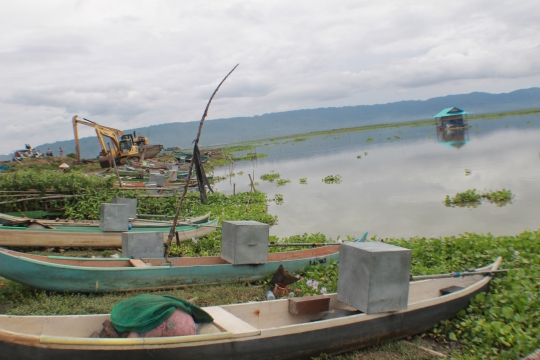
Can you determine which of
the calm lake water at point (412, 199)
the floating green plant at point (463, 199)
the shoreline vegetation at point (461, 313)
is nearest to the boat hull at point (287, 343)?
the shoreline vegetation at point (461, 313)

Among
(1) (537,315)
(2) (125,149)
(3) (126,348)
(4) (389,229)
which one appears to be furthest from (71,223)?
(2) (125,149)

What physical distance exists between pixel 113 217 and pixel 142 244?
243 centimetres

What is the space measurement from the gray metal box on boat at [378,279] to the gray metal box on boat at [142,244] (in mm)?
4311

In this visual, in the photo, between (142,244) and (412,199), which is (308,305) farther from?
(412,199)

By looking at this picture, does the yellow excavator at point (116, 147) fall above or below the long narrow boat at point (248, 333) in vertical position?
above

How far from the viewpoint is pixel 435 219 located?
46.2 ft

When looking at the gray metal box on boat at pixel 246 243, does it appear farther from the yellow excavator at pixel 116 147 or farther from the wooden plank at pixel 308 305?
the yellow excavator at pixel 116 147

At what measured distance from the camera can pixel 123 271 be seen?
22.8 ft

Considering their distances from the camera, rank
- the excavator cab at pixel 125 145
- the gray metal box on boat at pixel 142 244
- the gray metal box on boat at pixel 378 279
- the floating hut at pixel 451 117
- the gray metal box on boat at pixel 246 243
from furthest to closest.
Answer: the floating hut at pixel 451 117 → the excavator cab at pixel 125 145 → the gray metal box on boat at pixel 142 244 → the gray metal box on boat at pixel 246 243 → the gray metal box on boat at pixel 378 279

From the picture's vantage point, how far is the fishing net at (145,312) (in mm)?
Answer: 4438

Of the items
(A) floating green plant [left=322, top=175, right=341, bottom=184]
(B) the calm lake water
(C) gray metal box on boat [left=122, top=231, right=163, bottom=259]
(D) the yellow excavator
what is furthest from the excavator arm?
(C) gray metal box on boat [left=122, top=231, right=163, bottom=259]

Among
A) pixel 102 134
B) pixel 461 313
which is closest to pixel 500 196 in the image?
pixel 461 313

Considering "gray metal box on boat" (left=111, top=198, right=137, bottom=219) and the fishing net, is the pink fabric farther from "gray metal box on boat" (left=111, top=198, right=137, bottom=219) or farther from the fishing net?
"gray metal box on boat" (left=111, top=198, right=137, bottom=219)

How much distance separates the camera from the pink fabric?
4.45 meters
